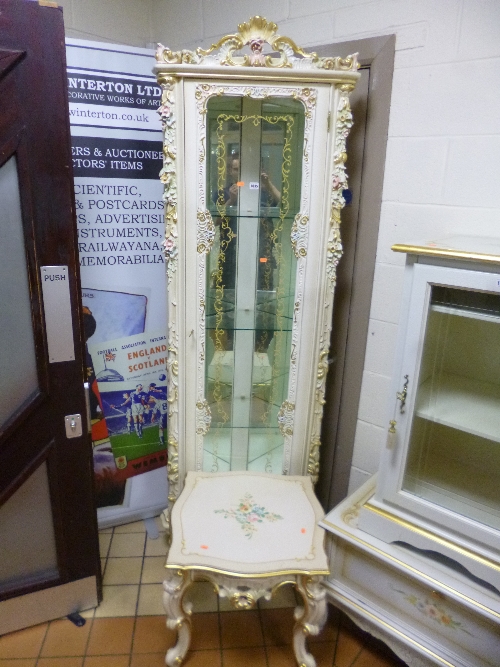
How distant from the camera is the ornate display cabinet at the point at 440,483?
1234 mm

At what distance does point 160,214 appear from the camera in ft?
6.47

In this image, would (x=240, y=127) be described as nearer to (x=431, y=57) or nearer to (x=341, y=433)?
(x=431, y=57)

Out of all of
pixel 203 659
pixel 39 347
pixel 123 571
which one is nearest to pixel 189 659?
pixel 203 659

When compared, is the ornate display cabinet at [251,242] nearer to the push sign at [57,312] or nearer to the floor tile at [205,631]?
the push sign at [57,312]

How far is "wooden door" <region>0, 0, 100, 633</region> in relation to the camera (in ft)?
4.19

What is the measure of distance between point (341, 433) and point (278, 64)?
1.29 meters

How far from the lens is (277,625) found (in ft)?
5.76

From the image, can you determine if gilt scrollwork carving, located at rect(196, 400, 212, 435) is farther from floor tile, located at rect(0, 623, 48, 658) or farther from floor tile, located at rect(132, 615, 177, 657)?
floor tile, located at rect(0, 623, 48, 658)

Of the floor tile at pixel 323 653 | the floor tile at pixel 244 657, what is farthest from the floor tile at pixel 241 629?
the floor tile at pixel 323 653

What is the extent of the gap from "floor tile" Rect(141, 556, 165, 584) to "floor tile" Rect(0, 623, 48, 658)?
1.27ft

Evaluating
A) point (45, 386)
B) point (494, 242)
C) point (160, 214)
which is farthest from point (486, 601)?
point (160, 214)

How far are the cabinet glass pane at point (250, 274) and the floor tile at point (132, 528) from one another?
66cm

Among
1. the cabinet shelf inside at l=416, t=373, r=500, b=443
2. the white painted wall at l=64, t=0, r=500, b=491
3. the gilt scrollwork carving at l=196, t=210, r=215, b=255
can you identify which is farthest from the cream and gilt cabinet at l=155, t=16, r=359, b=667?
the cabinet shelf inside at l=416, t=373, r=500, b=443

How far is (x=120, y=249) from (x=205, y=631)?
1444 millimetres
